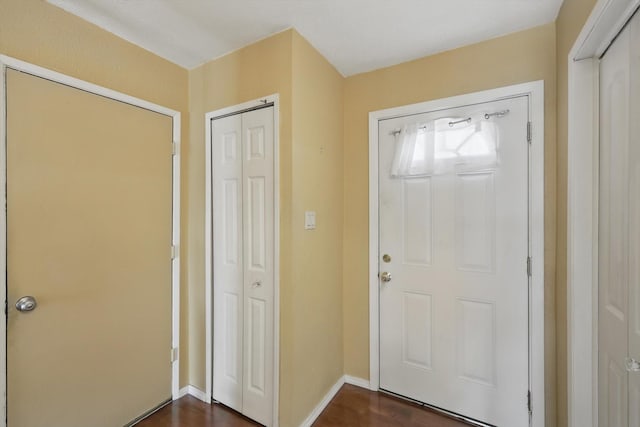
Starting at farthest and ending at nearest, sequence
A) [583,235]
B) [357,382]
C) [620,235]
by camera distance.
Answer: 1. [357,382]
2. [583,235]
3. [620,235]

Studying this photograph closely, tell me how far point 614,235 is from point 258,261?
172 cm

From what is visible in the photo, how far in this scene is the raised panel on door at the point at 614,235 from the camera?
995 millimetres

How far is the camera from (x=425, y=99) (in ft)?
6.05

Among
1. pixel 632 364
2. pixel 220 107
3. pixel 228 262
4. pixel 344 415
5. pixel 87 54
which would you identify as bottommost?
pixel 344 415

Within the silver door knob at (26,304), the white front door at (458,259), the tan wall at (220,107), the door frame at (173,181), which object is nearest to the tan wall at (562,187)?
the white front door at (458,259)

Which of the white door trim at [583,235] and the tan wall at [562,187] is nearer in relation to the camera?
the white door trim at [583,235]

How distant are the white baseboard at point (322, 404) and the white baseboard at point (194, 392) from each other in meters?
0.74

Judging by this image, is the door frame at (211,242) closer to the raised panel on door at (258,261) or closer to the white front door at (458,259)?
the raised panel on door at (258,261)

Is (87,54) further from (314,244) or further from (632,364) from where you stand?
(632,364)

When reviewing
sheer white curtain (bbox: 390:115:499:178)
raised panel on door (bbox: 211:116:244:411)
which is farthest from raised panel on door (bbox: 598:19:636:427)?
raised panel on door (bbox: 211:116:244:411)

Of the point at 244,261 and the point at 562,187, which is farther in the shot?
the point at 244,261

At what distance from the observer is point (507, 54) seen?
161 centimetres

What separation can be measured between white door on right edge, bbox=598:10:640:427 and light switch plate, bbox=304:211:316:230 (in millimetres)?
1403

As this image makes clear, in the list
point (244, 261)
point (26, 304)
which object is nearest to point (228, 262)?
point (244, 261)
